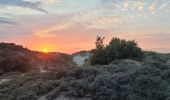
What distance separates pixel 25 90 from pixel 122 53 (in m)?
8.76

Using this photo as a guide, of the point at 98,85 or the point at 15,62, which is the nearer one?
the point at 98,85

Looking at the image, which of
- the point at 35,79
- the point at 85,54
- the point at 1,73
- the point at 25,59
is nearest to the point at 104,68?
the point at 35,79

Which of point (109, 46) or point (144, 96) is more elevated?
point (109, 46)

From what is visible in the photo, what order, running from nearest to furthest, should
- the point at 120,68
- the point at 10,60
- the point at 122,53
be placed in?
1. the point at 120,68
2. the point at 122,53
3. the point at 10,60

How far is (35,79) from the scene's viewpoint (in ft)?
57.1

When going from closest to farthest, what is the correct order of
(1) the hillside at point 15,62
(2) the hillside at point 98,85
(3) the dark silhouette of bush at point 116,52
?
1. (2) the hillside at point 98,85
2. (3) the dark silhouette of bush at point 116,52
3. (1) the hillside at point 15,62

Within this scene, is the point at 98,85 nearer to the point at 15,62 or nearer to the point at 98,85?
the point at 98,85

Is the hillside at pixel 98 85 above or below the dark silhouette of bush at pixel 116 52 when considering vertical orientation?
below

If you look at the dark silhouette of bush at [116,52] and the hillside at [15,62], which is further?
the hillside at [15,62]

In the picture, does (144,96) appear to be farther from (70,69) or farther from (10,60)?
(10,60)

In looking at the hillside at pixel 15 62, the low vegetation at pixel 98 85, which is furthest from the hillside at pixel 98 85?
the hillside at pixel 15 62

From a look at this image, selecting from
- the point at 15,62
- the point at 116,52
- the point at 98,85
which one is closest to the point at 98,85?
the point at 98,85

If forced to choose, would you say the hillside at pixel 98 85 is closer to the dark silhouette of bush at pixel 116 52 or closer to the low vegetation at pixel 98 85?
the low vegetation at pixel 98 85

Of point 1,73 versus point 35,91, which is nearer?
point 35,91
